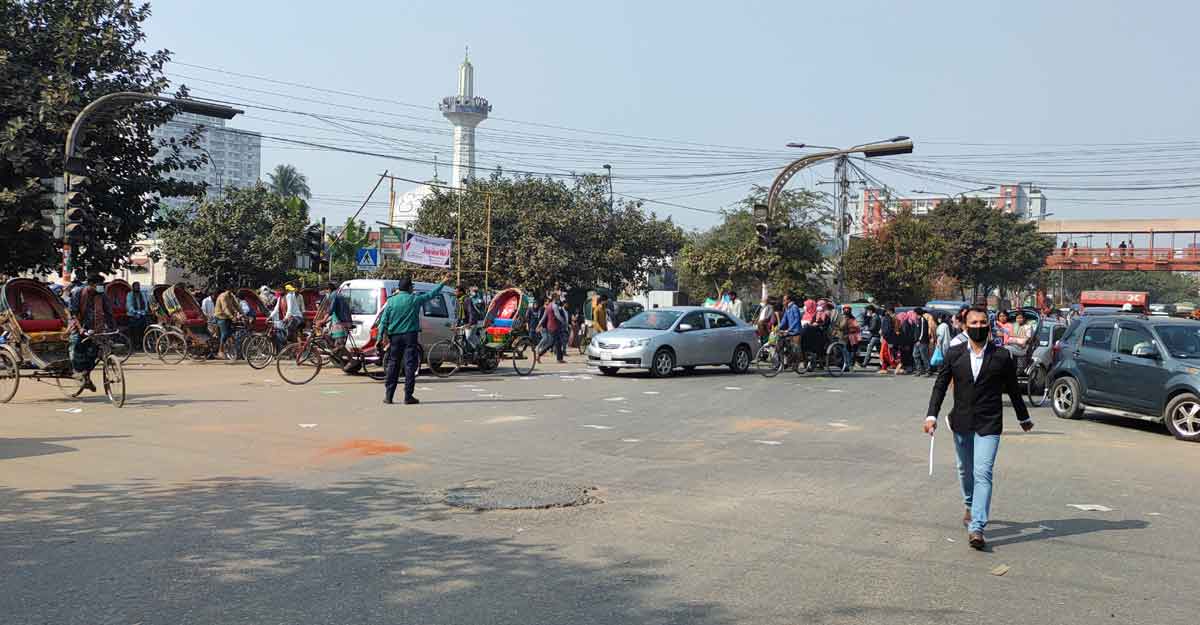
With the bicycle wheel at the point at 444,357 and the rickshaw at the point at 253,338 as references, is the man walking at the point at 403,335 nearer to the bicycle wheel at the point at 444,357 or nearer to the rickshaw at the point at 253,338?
the bicycle wheel at the point at 444,357

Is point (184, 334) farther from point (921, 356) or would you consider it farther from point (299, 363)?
point (921, 356)

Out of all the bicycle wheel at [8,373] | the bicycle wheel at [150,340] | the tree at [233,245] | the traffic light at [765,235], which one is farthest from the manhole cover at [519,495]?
the tree at [233,245]

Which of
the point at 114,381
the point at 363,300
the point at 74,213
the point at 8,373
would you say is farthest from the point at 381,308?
the point at 8,373

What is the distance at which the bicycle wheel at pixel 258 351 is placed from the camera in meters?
20.3

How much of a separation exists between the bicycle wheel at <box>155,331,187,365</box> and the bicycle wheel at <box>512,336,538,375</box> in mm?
7227

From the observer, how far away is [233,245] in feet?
138

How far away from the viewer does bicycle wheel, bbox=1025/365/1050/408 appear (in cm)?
1770

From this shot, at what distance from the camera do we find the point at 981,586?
19.6ft

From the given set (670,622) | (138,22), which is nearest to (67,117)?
(138,22)

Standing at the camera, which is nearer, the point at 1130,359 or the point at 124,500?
the point at 124,500

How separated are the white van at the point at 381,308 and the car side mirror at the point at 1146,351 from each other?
11.1m

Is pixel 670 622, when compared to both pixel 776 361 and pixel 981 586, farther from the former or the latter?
pixel 776 361

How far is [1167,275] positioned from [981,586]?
444ft

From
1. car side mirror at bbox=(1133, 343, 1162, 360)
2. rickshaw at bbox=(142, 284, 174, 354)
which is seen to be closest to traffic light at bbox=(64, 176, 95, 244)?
rickshaw at bbox=(142, 284, 174, 354)
